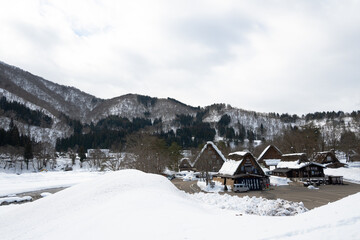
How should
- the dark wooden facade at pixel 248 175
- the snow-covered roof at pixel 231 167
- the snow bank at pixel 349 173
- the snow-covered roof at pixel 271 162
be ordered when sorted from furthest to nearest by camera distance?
1. the snow-covered roof at pixel 271 162
2. the snow bank at pixel 349 173
3. the snow-covered roof at pixel 231 167
4. the dark wooden facade at pixel 248 175

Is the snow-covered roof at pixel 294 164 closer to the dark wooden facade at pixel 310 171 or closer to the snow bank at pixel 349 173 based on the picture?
the dark wooden facade at pixel 310 171

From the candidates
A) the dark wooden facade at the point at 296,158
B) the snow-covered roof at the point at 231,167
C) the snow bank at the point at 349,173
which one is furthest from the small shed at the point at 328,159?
the snow-covered roof at the point at 231,167

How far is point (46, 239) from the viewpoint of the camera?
32.6 feet

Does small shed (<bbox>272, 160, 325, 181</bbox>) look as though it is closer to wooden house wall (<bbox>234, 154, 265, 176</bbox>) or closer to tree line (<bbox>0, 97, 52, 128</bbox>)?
wooden house wall (<bbox>234, 154, 265, 176</bbox>)

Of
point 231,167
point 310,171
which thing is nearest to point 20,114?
point 231,167

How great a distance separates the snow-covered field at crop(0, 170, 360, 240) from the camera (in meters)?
7.20

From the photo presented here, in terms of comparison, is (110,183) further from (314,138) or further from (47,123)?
(47,123)

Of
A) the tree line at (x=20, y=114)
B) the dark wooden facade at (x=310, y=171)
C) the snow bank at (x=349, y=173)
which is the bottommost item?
the snow bank at (x=349, y=173)

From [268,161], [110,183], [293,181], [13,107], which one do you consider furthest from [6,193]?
[13,107]

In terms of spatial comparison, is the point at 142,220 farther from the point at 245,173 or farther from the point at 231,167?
the point at 231,167

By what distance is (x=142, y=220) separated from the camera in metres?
9.74

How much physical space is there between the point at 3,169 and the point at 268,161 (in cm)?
7902

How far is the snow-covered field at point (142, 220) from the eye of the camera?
7.20 m

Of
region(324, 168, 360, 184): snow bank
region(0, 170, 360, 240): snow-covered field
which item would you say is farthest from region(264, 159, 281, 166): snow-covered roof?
region(0, 170, 360, 240): snow-covered field
